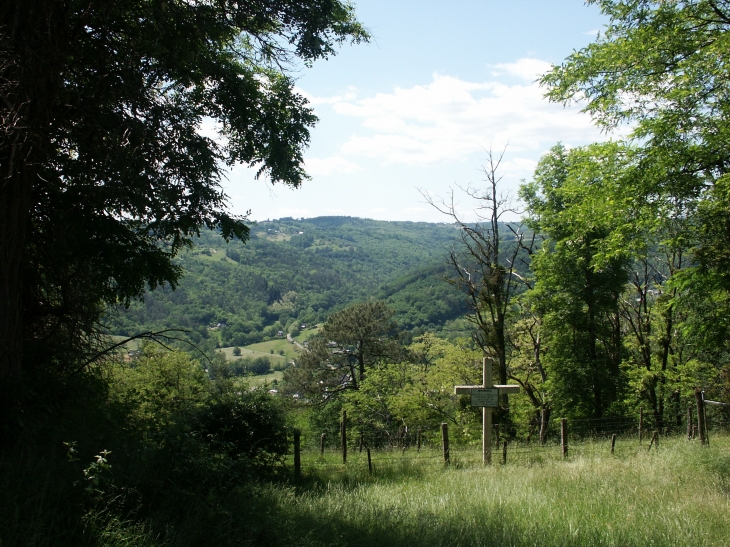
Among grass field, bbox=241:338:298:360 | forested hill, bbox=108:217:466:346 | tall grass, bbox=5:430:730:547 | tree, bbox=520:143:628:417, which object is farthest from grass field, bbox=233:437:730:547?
grass field, bbox=241:338:298:360

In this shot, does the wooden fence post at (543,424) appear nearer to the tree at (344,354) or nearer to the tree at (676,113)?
the tree at (676,113)

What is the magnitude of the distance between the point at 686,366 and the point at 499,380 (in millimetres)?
9243

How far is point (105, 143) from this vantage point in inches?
294

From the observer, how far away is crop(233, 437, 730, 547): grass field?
225 inches

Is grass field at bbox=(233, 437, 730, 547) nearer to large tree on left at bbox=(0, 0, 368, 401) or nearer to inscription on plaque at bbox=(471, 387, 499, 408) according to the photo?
inscription on plaque at bbox=(471, 387, 499, 408)

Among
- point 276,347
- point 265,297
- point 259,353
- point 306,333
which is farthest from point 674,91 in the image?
point 265,297

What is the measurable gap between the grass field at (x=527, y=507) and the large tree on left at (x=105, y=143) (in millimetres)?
4031

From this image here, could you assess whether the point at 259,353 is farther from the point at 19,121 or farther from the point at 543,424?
the point at 19,121

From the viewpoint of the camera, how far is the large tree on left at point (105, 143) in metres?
6.53

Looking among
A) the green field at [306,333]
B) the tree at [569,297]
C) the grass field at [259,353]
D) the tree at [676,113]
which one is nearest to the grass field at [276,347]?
the grass field at [259,353]

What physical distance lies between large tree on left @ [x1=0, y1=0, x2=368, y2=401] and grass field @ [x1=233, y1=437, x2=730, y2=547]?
403 centimetres

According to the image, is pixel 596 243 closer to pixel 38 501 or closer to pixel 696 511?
pixel 696 511

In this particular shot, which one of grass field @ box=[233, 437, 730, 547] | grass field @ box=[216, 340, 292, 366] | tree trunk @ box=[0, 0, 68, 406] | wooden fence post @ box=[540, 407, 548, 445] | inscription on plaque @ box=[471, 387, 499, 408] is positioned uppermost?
tree trunk @ box=[0, 0, 68, 406]

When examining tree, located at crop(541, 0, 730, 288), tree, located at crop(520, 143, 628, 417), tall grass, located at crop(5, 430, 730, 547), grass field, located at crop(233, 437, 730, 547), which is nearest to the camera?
tall grass, located at crop(5, 430, 730, 547)
